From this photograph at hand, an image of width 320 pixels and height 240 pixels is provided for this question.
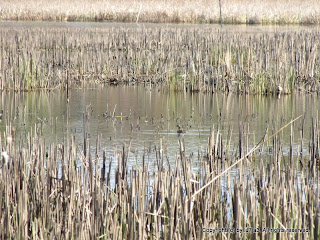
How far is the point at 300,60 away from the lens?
9.97 meters

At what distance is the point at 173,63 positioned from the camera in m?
10.6

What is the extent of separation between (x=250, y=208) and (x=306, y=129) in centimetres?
359

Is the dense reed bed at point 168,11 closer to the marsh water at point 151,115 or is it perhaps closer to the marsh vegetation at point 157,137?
the marsh vegetation at point 157,137

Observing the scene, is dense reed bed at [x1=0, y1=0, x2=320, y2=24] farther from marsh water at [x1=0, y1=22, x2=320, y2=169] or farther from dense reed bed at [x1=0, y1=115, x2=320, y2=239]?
dense reed bed at [x1=0, y1=115, x2=320, y2=239]

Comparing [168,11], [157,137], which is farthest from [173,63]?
[168,11]

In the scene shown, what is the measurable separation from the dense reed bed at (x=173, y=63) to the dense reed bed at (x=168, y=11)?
12.0 meters

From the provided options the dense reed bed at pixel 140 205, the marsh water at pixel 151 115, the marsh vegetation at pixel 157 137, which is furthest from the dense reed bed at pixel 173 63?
the dense reed bed at pixel 140 205

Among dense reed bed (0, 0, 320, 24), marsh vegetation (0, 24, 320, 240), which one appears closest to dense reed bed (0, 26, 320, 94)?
marsh vegetation (0, 24, 320, 240)

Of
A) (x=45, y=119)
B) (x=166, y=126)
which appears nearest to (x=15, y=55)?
(x=45, y=119)

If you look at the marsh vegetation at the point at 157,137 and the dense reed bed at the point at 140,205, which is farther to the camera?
the marsh vegetation at the point at 157,137

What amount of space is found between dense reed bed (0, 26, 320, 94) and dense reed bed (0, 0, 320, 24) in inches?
474

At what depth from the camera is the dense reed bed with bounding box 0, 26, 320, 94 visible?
952 centimetres

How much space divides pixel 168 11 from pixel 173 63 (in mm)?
15467

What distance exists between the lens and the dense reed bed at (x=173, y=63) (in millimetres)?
9516
